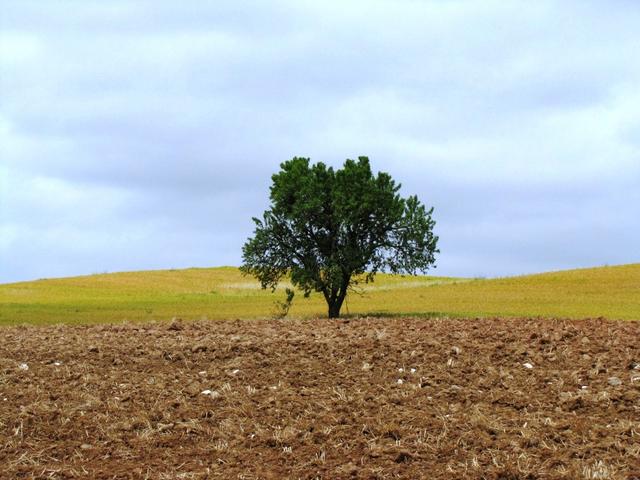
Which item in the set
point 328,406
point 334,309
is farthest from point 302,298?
point 328,406

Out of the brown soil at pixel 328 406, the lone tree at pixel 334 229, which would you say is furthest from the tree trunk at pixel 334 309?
the brown soil at pixel 328 406

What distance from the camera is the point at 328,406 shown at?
35.6ft

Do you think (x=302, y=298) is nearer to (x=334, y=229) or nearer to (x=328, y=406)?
(x=334, y=229)

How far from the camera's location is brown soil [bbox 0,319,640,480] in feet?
30.3

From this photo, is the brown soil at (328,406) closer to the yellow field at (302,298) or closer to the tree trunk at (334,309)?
the tree trunk at (334,309)

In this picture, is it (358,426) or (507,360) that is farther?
(507,360)

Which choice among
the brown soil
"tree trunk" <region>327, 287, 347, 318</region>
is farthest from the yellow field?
the brown soil

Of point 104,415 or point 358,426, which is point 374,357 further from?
point 104,415

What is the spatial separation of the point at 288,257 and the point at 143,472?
1076 inches

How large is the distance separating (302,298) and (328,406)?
4499cm

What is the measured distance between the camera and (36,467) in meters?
9.67

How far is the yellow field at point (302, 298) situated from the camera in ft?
127

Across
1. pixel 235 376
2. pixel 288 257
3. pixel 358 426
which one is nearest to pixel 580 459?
pixel 358 426

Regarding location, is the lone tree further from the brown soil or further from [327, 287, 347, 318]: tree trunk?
the brown soil
